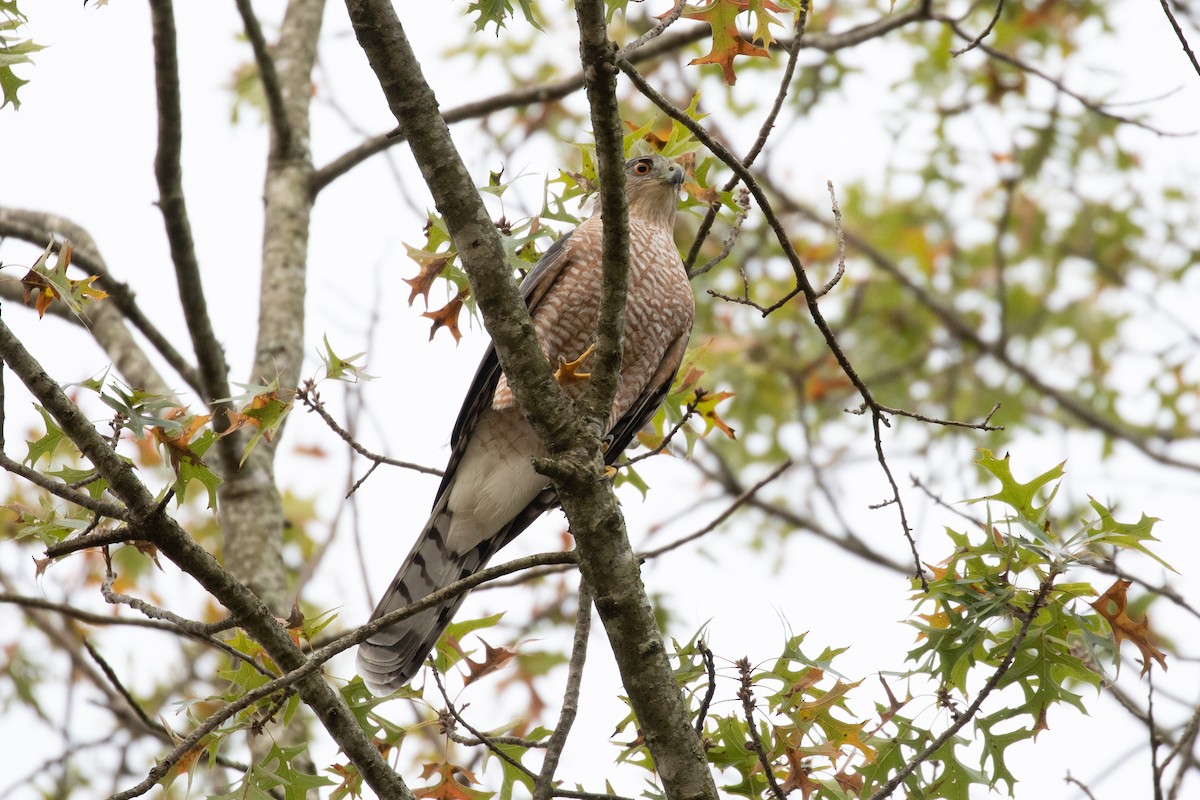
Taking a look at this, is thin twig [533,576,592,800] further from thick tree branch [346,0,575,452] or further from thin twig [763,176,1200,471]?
thin twig [763,176,1200,471]

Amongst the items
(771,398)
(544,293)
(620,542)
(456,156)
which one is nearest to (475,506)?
(544,293)

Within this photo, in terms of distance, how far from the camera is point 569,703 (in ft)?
11.0

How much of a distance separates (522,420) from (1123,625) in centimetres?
232

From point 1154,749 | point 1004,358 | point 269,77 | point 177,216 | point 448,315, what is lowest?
point 1154,749

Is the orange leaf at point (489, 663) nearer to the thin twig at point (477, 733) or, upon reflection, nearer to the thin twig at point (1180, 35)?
the thin twig at point (477, 733)

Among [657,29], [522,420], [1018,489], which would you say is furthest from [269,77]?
[1018,489]

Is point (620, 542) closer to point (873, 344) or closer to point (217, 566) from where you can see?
point (217, 566)

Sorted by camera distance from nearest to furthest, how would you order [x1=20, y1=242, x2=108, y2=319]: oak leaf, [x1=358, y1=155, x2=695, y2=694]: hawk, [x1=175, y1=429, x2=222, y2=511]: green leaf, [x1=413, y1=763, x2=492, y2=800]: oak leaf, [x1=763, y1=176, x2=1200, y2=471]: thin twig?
[x1=20, y1=242, x2=108, y2=319]: oak leaf < [x1=175, y1=429, x2=222, y2=511]: green leaf < [x1=413, y1=763, x2=492, y2=800]: oak leaf < [x1=358, y1=155, x2=695, y2=694]: hawk < [x1=763, y1=176, x2=1200, y2=471]: thin twig

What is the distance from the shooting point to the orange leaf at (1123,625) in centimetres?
281

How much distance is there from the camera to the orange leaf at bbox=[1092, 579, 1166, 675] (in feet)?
9.23

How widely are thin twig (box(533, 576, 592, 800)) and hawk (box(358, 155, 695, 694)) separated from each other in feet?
2.26

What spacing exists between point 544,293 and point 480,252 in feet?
5.54

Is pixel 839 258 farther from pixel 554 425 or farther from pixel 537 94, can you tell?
pixel 537 94

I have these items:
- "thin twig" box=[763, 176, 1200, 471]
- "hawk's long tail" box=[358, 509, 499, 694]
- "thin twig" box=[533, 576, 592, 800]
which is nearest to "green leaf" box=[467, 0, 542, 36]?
"thin twig" box=[533, 576, 592, 800]
